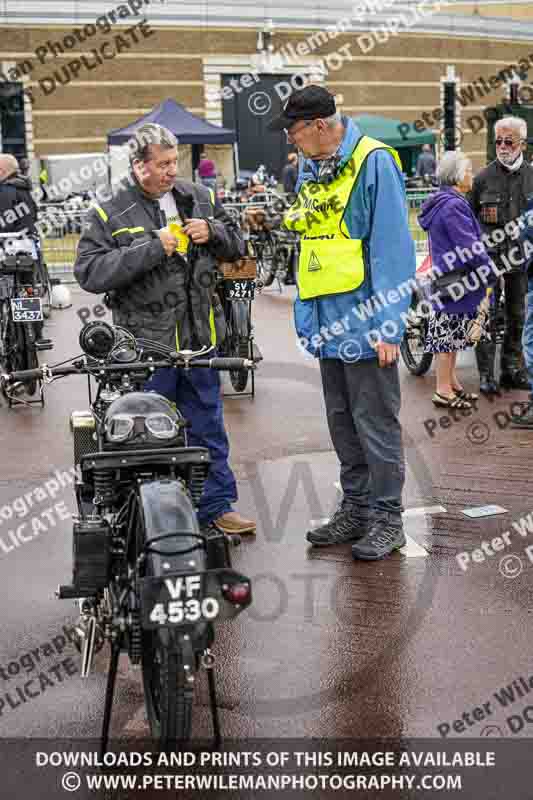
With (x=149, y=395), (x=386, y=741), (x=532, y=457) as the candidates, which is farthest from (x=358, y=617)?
(x=532, y=457)

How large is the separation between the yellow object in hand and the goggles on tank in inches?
58.5

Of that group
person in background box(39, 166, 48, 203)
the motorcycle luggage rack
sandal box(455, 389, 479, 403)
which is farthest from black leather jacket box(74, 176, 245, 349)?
person in background box(39, 166, 48, 203)

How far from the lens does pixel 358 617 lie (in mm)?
4738

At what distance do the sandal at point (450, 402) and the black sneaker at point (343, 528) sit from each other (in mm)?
3104

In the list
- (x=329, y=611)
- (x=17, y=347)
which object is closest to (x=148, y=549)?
(x=329, y=611)

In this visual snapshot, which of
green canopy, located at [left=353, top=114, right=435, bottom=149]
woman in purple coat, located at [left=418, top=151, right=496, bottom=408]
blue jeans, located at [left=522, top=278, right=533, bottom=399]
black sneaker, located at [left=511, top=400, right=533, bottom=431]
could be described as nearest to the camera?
blue jeans, located at [left=522, top=278, right=533, bottom=399]

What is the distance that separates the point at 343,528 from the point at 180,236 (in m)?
1.74

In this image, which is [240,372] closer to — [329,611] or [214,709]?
[329,611]

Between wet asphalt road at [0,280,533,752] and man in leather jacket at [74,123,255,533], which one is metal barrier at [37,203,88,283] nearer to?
wet asphalt road at [0,280,533,752]

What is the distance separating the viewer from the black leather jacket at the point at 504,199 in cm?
882

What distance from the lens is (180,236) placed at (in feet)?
16.9

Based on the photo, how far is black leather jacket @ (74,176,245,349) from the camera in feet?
16.3

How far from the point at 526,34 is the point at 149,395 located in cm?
4847

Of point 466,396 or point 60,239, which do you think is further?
point 60,239
